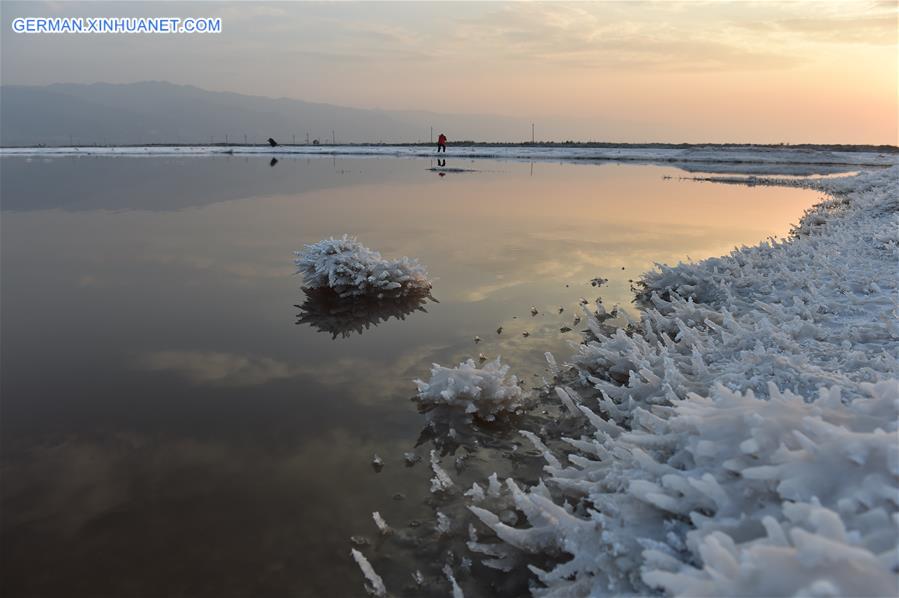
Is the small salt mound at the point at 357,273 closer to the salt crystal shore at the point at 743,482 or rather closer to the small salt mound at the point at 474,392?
the small salt mound at the point at 474,392

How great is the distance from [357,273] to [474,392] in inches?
166

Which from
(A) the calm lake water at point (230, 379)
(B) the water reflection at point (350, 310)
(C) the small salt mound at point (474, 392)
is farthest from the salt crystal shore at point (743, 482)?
(B) the water reflection at point (350, 310)

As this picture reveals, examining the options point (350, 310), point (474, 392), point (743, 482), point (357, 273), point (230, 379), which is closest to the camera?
point (743, 482)

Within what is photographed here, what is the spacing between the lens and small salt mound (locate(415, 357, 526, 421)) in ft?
16.6

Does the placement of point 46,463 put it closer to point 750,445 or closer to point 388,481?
point 388,481

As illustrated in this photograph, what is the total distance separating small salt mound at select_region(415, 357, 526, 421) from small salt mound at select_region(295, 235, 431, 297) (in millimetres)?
3443

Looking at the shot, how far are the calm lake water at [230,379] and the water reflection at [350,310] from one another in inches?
3.8

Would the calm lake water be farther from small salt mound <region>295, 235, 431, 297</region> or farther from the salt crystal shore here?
the salt crystal shore

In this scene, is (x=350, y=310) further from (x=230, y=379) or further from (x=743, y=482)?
(x=743, y=482)

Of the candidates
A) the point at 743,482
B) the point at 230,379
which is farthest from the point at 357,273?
the point at 743,482

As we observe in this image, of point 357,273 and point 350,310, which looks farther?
point 357,273

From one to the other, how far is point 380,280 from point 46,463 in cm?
511

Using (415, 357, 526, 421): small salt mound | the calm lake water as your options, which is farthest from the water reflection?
(415, 357, 526, 421): small salt mound

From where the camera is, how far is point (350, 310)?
27.0 ft
